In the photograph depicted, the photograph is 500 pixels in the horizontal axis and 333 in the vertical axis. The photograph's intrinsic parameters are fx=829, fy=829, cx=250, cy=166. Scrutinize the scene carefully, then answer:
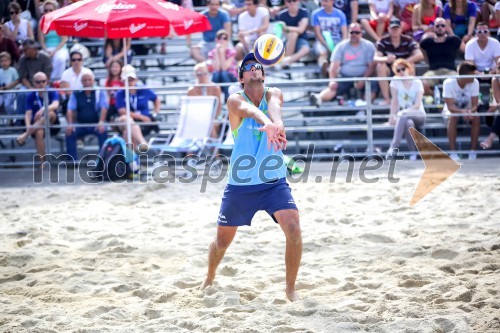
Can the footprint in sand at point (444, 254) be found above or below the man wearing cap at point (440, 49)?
below

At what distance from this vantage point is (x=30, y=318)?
5172 millimetres

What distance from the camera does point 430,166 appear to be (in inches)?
424

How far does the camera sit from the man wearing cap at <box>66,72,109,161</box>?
11.9 metres

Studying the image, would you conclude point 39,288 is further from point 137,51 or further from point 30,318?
point 137,51

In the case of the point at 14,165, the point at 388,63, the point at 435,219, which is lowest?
the point at 14,165

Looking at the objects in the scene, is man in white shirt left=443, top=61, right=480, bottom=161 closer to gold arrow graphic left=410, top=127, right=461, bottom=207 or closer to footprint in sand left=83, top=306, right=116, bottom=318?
gold arrow graphic left=410, top=127, right=461, bottom=207

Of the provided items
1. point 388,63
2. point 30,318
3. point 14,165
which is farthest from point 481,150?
point 30,318

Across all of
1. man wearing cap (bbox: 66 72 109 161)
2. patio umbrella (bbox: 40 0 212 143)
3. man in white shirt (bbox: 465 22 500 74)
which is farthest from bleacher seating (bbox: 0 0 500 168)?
patio umbrella (bbox: 40 0 212 143)

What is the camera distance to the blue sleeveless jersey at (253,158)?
18.0ft

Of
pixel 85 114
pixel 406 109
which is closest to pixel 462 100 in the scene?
pixel 406 109

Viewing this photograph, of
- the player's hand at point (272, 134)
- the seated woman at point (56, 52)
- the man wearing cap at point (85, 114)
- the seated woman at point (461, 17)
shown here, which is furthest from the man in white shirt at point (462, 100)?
the player's hand at point (272, 134)

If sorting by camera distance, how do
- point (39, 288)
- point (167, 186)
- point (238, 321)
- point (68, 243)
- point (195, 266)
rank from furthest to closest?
point (167, 186)
point (68, 243)
point (195, 266)
point (39, 288)
point (238, 321)

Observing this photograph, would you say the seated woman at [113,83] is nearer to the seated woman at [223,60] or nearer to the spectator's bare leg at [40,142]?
the spectator's bare leg at [40,142]

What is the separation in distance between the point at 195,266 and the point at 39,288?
1.27 metres
